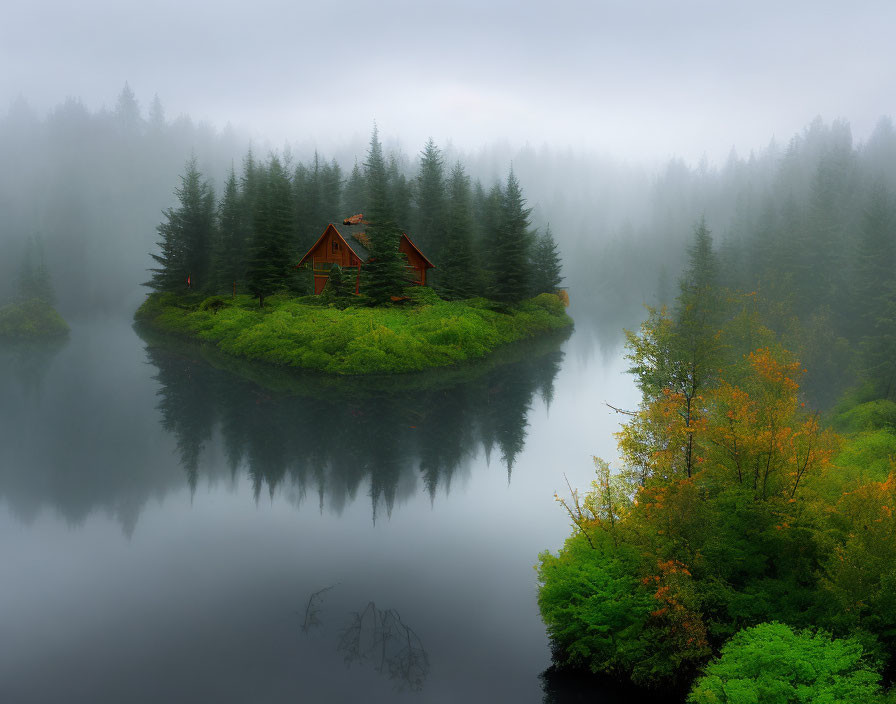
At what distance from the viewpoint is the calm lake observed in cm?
1157

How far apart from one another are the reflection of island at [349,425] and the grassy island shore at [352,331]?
107 inches

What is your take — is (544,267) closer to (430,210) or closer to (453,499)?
(430,210)

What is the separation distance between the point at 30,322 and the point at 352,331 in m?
39.1

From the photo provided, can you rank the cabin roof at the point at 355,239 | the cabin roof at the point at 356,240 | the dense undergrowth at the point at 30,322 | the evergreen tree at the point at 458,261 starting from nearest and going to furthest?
the dense undergrowth at the point at 30,322 → the cabin roof at the point at 355,239 → the cabin roof at the point at 356,240 → the evergreen tree at the point at 458,261

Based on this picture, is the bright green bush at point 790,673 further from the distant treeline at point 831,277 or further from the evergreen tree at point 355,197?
the evergreen tree at point 355,197

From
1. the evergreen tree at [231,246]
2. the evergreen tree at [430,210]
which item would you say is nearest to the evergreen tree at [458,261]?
the evergreen tree at [430,210]

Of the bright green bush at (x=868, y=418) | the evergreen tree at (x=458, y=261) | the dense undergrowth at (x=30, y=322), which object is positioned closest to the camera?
the bright green bush at (x=868, y=418)

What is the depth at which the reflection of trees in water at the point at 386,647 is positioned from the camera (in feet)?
37.9

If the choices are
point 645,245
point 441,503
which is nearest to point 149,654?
point 441,503

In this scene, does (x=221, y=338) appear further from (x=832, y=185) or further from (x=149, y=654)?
(x=832, y=185)

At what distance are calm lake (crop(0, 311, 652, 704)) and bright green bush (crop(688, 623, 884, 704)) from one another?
2.57 metres

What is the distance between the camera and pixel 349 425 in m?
28.2

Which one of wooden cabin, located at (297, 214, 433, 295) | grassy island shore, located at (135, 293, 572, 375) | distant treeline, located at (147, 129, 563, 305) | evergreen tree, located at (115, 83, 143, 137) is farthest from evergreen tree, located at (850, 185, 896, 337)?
evergreen tree, located at (115, 83, 143, 137)

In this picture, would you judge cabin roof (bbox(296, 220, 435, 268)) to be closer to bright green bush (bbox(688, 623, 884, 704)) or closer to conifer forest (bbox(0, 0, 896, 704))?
conifer forest (bbox(0, 0, 896, 704))
